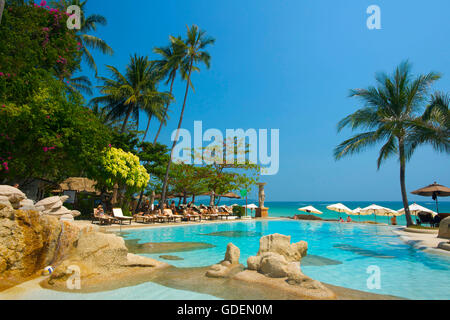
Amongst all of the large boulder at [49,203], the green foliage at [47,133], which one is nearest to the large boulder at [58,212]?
the large boulder at [49,203]

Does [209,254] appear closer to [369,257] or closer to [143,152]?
[369,257]

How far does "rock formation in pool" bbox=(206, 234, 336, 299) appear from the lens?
423 centimetres

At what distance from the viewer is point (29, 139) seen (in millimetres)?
10398

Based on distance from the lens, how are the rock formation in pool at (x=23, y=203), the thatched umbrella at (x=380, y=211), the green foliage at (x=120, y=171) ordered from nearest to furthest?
the rock formation in pool at (x=23, y=203), the green foliage at (x=120, y=171), the thatched umbrella at (x=380, y=211)

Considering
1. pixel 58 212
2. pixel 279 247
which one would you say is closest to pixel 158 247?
pixel 58 212

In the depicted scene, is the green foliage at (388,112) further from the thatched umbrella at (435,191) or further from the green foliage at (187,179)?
the green foliage at (187,179)

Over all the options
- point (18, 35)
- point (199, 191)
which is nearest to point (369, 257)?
point (18, 35)

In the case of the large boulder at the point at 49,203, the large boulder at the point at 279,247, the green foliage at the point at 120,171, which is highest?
the green foliage at the point at 120,171

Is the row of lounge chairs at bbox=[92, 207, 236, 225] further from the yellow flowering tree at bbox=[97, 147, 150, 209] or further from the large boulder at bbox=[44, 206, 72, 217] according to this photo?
the large boulder at bbox=[44, 206, 72, 217]

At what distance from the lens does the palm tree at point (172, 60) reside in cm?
2128

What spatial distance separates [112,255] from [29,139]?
26.7 feet

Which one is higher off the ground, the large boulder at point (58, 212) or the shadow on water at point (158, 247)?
the large boulder at point (58, 212)

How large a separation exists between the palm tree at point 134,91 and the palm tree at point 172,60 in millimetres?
1589

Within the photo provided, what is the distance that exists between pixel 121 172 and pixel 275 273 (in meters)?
12.8
